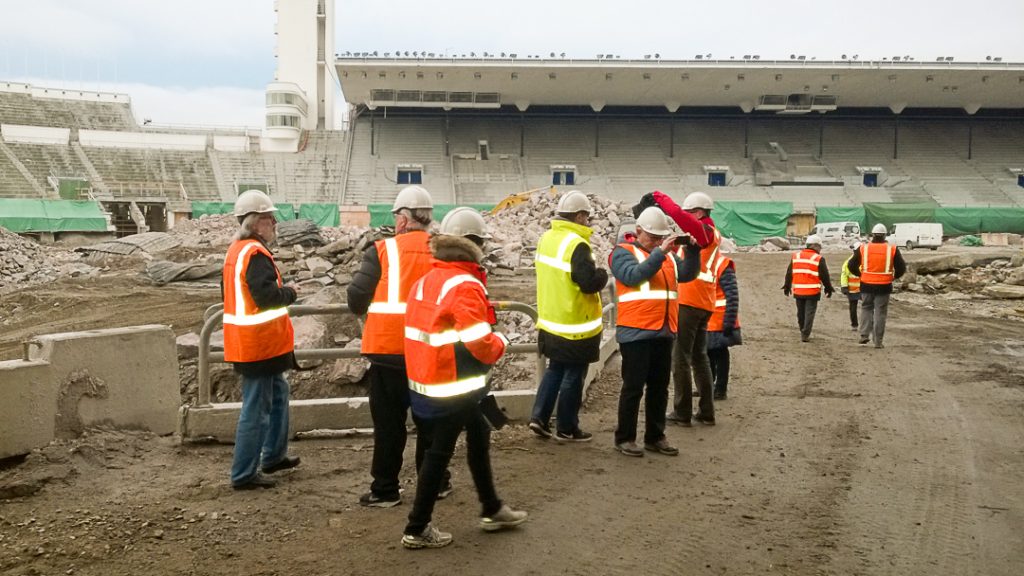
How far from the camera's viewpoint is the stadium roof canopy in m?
44.4

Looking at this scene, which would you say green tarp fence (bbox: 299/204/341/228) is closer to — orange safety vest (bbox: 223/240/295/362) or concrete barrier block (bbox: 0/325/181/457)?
concrete barrier block (bbox: 0/325/181/457)

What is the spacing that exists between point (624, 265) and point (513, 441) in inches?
65.0

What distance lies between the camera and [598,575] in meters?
3.90

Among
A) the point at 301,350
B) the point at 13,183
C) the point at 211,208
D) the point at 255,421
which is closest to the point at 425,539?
the point at 255,421

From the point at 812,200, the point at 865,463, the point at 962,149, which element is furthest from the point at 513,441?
the point at 962,149

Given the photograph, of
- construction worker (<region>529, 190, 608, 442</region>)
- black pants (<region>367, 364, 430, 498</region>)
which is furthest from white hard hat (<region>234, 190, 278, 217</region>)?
construction worker (<region>529, 190, 608, 442</region>)

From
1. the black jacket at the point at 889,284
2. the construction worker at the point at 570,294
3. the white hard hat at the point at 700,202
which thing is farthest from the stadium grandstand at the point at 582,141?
the construction worker at the point at 570,294

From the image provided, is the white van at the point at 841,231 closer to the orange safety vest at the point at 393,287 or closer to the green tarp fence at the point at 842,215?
the green tarp fence at the point at 842,215

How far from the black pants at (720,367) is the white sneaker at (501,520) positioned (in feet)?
14.3

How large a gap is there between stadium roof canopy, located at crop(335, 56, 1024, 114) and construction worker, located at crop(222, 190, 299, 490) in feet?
133

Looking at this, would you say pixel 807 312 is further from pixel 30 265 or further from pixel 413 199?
pixel 30 265

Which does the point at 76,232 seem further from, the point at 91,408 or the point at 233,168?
the point at 91,408

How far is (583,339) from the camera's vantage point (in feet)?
19.9

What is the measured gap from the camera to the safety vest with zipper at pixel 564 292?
235 inches
